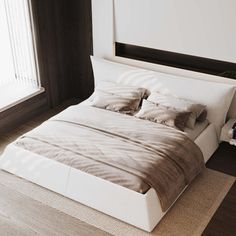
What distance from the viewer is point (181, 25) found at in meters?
3.71

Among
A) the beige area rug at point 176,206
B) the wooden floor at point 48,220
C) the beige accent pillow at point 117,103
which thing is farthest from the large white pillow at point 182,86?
the wooden floor at point 48,220

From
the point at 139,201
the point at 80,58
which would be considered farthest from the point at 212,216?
the point at 80,58

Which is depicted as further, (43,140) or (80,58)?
(80,58)

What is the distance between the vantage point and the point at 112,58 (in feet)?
14.0

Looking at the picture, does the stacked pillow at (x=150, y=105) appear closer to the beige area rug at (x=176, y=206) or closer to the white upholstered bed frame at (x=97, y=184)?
the white upholstered bed frame at (x=97, y=184)

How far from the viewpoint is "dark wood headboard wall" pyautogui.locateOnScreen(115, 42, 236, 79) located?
3.69 m

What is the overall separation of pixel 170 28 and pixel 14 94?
1.70 m

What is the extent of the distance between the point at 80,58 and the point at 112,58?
451 millimetres

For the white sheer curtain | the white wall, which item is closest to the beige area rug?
the white wall

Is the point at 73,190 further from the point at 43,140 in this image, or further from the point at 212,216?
the point at 212,216

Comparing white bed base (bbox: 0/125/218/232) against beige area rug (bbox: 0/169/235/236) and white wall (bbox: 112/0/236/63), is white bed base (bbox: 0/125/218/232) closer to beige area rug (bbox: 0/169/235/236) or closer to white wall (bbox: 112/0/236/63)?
beige area rug (bbox: 0/169/235/236)

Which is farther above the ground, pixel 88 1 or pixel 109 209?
pixel 88 1

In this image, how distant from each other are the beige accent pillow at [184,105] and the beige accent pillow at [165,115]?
0.05 m

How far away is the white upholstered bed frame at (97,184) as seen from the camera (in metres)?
2.82
